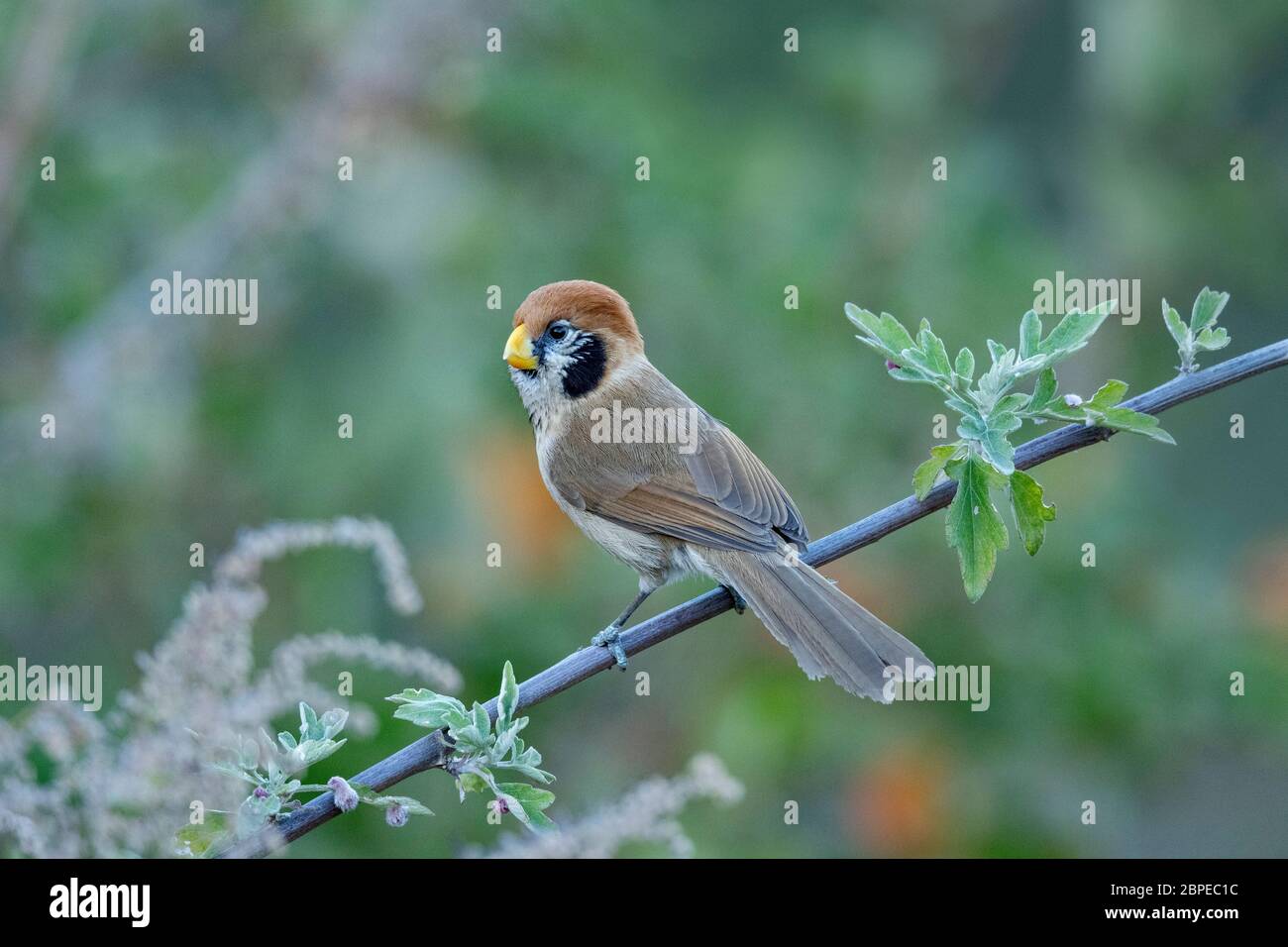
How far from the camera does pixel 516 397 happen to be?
516 cm

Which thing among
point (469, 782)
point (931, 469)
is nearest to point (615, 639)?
point (469, 782)

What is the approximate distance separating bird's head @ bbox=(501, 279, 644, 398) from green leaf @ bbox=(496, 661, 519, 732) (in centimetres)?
159

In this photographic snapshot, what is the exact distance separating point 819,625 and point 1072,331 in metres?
0.98

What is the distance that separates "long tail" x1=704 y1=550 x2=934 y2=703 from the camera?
279 centimetres

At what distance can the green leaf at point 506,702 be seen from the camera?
6.95 ft

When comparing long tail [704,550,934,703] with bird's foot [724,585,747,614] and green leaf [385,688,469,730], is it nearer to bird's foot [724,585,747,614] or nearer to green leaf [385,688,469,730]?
bird's foot [724,585,747,614]

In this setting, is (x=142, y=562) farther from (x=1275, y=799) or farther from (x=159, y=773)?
(x=1275, y=799)

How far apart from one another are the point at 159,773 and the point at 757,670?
3.18 m

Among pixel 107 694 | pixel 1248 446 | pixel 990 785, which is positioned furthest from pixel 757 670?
Answer: pixel 1248 446
